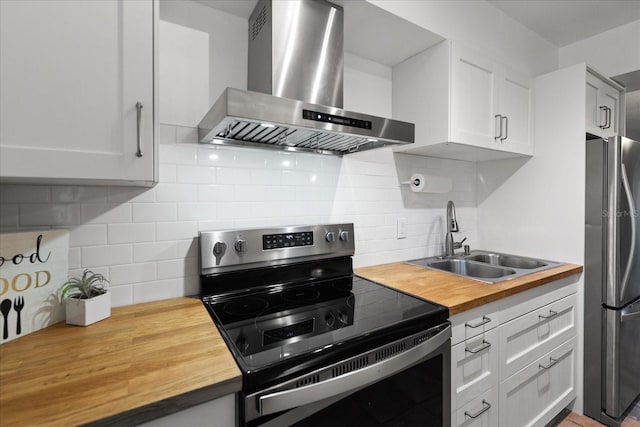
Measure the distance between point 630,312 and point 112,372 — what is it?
8.42 feet

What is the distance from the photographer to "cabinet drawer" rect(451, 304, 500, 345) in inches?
47.6

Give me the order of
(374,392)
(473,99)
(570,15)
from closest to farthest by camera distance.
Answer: (374,392) → (473,99) → (570,15)

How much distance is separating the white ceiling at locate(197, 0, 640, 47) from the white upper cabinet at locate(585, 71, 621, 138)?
0.44m

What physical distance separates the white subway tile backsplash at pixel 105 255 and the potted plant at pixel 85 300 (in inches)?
1.5

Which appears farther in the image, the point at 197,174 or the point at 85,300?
the point at 197,174

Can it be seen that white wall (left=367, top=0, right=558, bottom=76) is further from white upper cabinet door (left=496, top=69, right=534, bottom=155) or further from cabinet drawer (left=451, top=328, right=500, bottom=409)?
cabinet drawer (left=451, top=328, right=500, bottom=409)

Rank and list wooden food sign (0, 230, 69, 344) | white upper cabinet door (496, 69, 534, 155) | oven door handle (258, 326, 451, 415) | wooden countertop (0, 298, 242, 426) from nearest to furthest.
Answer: wooden countertop (0, 298, 242, 426)
oven door handle (258, 326, 451, 415)
wooden food sign (0, 230, 69, 344)
white upper cabinet door (496, 69, 534, 155)

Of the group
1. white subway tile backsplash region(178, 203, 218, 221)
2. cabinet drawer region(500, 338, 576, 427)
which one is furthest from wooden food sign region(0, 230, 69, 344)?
cabinet drawer region(500, 338, 576, 427)

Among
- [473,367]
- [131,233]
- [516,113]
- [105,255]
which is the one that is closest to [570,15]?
[516,113]

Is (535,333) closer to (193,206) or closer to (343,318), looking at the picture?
(343,318)

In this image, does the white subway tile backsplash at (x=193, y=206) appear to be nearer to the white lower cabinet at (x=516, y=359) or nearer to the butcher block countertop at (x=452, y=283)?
→ the butcher block countertop at (x=452, y=283)

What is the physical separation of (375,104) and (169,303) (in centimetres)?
151

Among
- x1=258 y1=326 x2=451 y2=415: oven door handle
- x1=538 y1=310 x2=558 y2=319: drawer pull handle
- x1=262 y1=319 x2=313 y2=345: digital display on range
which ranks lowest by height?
x1=538 y1=310 x2=558 y2=319: drawer pull handle

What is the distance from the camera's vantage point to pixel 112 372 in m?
0.73
